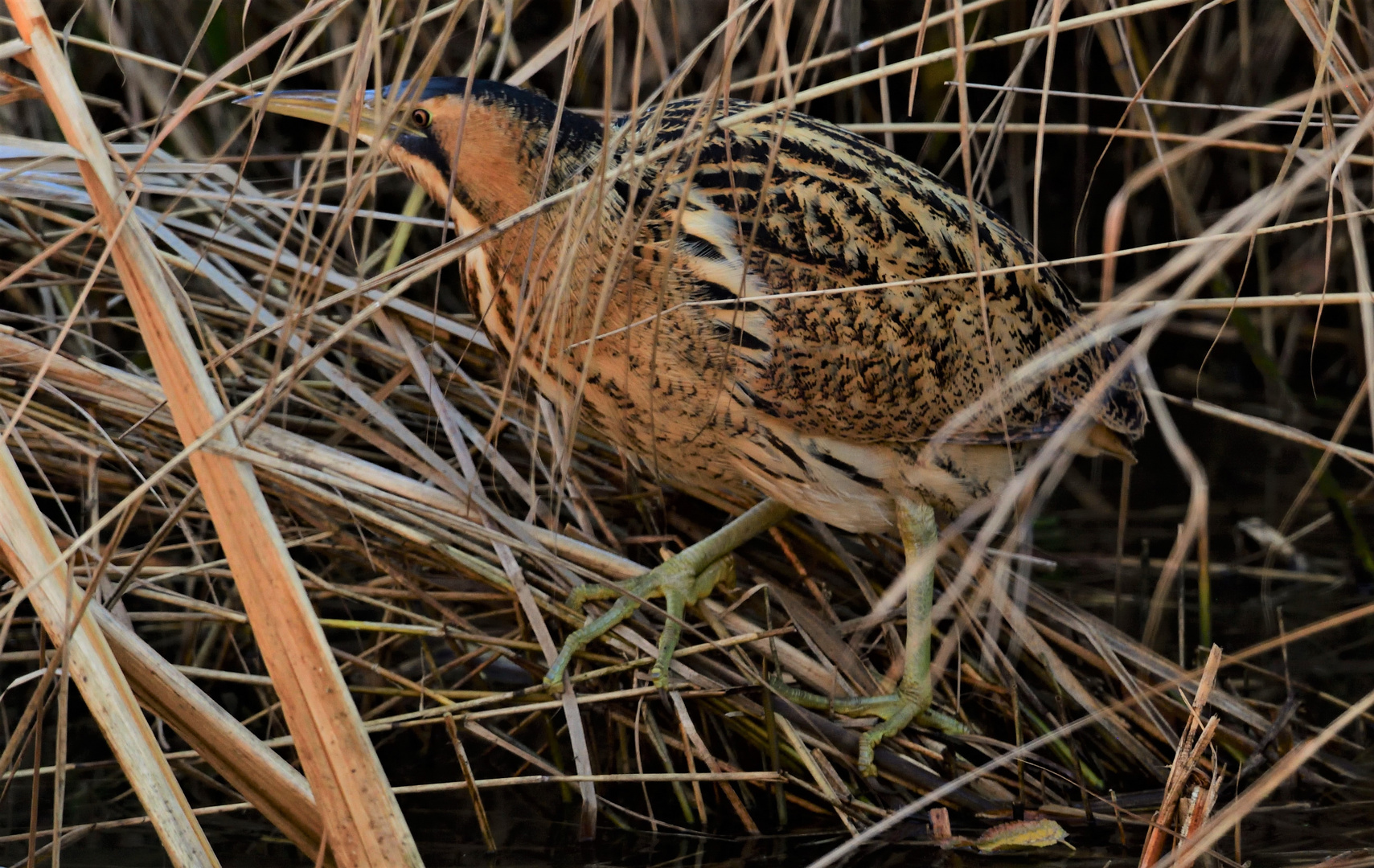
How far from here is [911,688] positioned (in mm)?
2201

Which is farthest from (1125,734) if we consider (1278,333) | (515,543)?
(1278,333)

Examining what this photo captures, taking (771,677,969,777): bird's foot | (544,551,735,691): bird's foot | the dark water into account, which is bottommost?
the dark water

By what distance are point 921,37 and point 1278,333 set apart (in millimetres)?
3024

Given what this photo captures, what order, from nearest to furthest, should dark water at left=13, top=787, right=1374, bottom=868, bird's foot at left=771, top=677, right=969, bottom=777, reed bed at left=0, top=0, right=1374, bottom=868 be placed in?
reed bed at left=0, top=0, right=1374, bottom=868
dark water at left=13, top=787, right=1374, bottom=868
bird's foot at left=771, top=677, right=969, bottom=777

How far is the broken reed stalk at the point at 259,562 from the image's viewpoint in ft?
4.31

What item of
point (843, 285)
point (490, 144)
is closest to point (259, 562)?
point (490, 144)

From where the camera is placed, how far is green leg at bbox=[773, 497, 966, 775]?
7.06 feet

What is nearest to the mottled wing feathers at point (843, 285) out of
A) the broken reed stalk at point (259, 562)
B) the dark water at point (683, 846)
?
the dark water at point (683, 846)

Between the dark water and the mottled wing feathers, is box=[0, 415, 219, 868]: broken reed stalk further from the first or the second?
the mottled wing feathers

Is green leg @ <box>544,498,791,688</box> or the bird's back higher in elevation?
the bird's back

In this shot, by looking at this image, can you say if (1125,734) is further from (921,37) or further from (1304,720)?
(921,37)

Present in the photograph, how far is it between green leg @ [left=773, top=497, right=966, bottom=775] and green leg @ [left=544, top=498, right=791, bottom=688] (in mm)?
185

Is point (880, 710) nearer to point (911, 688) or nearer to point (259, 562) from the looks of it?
point (911, 688)

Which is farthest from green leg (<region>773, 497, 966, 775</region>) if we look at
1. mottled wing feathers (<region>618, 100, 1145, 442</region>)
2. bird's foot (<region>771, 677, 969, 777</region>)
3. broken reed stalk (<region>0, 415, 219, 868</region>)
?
broken reed stalk (<region>0, 415, 219, 868</region>)
